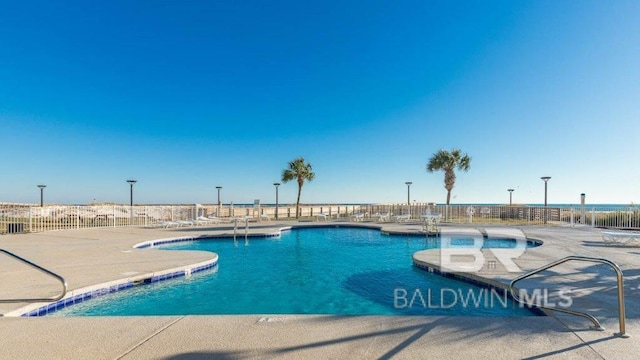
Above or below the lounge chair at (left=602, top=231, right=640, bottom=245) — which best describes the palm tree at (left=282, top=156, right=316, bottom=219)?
above

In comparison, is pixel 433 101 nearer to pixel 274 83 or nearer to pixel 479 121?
pixel 479 121

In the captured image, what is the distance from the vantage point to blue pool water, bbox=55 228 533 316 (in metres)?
4.63

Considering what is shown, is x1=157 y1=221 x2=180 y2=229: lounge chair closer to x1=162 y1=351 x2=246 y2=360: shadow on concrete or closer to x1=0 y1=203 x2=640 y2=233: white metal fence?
x1=0 y1=203 x2=640 y2=233: white metal fence

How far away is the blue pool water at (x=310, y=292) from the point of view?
4629 millimetres

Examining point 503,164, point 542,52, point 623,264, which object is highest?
point 542,52

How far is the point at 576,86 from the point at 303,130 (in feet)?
51.9

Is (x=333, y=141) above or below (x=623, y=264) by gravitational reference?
above

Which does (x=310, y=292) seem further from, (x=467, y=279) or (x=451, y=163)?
(x=451, y=163)

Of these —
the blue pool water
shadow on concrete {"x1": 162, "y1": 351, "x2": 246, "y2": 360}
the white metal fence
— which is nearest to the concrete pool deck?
shadow on concrete {"x1": 162, "y1": 351, "x2": 246, "y2": 360}

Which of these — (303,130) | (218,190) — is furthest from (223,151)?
(303,130)

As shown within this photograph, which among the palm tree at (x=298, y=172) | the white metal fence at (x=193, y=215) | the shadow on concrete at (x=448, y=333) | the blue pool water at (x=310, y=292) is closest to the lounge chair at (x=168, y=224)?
the white metal fence at (x=193, y=215)

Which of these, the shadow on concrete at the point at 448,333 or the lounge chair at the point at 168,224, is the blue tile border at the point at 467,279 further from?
the lounge chair at the point at 168,224

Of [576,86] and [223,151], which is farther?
[223,151]

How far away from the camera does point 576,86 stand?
43.6 feet
